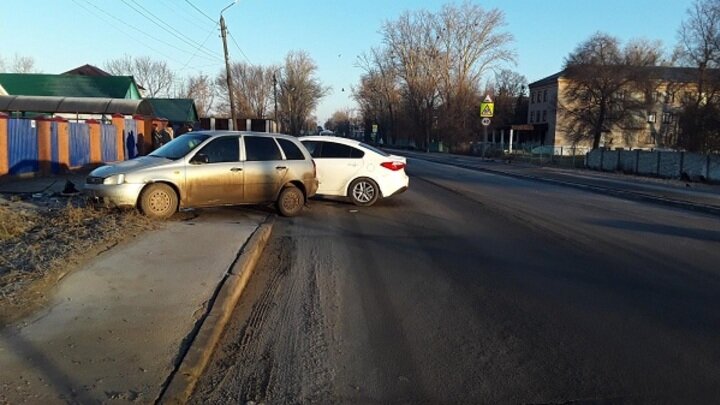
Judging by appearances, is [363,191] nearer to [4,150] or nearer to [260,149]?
[260,149]

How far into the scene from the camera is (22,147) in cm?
1819

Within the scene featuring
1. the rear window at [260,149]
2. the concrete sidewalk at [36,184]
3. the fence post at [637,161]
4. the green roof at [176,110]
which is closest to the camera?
the rear window at [260,149]

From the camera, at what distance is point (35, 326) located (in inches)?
204

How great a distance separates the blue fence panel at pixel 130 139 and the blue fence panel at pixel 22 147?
25.3 ft

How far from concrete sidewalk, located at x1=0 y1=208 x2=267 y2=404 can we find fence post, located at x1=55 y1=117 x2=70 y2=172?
14.0m

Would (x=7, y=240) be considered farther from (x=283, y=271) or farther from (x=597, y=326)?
(x=597, y=326)

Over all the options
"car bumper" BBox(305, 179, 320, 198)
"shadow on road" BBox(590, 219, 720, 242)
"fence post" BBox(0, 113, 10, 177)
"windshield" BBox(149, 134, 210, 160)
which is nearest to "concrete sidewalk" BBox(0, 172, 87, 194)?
"fence post" BBox(0, 113, 10, 177)

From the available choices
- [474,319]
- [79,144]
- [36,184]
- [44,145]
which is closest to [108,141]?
[79,144]

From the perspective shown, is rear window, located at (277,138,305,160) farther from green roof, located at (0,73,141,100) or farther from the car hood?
green roof, located at (0,73,141,100)

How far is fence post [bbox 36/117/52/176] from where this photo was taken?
19.2 metres

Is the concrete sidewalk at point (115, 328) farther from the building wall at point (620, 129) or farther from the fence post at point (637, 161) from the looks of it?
the building wall at point (620, 129)

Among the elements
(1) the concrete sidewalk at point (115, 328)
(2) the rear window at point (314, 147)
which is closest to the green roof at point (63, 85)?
(2) the rear window at point (314, 147)

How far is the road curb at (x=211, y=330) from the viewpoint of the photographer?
4.18 meters

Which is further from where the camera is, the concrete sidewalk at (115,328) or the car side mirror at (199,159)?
the car side mirror at (199,159)
